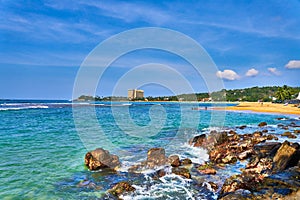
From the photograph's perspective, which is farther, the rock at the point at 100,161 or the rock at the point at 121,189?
the rock at the point at 100,161

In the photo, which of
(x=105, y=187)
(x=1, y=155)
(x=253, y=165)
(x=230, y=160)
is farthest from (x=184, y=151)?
(x=1, y=155)

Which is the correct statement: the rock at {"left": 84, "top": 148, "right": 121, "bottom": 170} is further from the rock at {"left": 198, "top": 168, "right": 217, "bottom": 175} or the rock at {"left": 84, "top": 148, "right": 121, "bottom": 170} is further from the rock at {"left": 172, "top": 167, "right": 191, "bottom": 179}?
the rock at {"left": 198, "top": 168, "right": 217, "bottom": 175}

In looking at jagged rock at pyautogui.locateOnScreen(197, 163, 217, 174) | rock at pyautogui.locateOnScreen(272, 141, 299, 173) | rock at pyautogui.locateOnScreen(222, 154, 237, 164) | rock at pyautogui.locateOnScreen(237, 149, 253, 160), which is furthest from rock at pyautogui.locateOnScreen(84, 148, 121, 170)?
rock at pyautogui.locateOnScreen(272, 141, 299, 173)

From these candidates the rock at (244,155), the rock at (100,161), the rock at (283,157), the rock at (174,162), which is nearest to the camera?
the rock at (283,157)

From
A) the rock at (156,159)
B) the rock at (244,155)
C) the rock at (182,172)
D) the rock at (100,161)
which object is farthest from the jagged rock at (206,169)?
the rock at (100,161)

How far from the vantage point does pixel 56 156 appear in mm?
12000

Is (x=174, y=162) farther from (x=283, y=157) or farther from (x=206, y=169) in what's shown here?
(x=283, y=157)

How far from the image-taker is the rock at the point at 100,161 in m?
9.87

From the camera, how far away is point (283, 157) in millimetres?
8344

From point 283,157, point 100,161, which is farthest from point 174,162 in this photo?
point 283,157

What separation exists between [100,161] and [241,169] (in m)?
6.53

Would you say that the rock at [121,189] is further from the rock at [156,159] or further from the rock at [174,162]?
the rock at [174,162]

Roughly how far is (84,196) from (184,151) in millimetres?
8047

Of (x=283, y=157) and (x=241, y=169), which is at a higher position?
(x=283, y=157)
